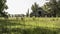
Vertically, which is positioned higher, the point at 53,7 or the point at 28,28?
the point at 28,28

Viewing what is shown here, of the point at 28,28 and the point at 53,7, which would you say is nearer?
the point at 28,28

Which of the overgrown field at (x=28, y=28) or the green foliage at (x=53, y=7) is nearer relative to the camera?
the overgrown field at (x=28, y=28)

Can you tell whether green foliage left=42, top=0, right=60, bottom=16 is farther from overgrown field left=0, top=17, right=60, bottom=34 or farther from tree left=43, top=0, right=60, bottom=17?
overgrown field left=0, top=17, right=60, bottom=34

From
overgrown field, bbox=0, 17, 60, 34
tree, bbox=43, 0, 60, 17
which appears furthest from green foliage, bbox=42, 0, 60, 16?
overgrown field, bbox=0, 17, 60, 34

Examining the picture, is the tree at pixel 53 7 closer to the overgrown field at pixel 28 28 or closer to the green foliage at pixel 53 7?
the green foliage at pixel 53 7

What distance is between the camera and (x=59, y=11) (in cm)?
6569

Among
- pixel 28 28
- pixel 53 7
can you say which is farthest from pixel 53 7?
pixel 28 28

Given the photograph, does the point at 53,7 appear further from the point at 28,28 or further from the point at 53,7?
the point at 28,28

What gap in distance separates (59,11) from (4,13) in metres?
22.8

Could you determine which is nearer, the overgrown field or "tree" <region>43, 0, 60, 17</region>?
the overgrown field

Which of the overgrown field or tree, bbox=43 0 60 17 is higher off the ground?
the overgrown field

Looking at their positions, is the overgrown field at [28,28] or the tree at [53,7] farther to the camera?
the tree at [53,7]

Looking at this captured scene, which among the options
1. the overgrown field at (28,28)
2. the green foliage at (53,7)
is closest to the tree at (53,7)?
the green foliage at (53,7)

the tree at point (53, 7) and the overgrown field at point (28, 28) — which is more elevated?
the overgrown field at point (28, 28)
